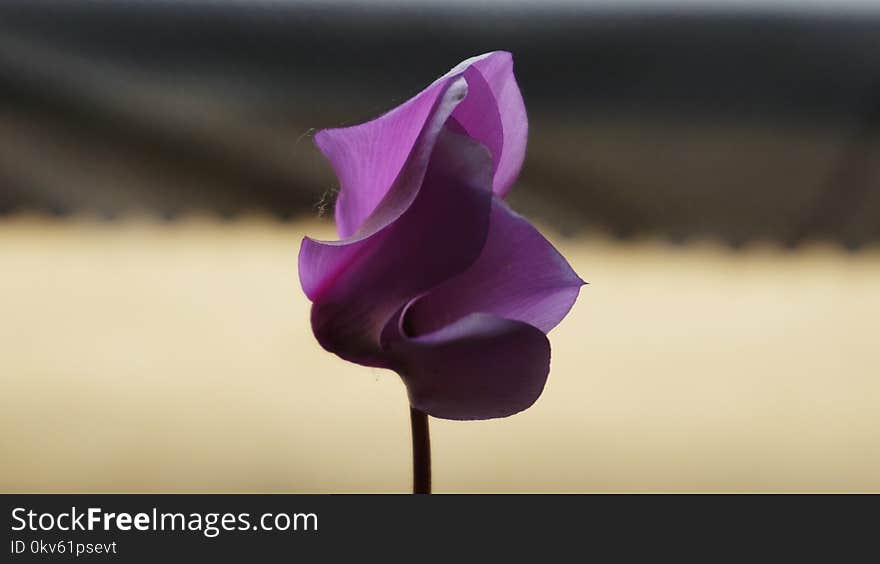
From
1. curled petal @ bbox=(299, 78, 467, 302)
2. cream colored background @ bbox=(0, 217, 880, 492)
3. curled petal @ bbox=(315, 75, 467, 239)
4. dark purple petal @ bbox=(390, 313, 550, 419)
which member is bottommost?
dark purple petal @ bbox=(390, 313, 550, 419)

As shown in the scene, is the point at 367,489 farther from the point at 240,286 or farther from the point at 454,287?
the point at 454,287

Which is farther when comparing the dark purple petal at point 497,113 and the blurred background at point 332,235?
the blurred background at point 332,235

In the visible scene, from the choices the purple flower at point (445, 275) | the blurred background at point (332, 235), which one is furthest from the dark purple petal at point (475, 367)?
the blurred background at point (332, 235)

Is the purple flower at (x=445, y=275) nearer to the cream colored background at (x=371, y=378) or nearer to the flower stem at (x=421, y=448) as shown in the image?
the flower stem at (x=421, y=448)

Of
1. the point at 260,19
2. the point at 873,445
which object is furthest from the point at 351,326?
the point at 873,445

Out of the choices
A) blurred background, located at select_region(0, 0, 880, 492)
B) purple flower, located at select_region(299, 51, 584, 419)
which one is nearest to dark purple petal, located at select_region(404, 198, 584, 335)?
purple flower, located at select_region(299, 51, 584, 419)

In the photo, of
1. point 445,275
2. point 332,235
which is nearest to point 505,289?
point 445,275

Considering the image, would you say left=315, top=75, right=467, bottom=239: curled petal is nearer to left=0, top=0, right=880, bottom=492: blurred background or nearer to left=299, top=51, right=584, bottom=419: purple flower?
left=299, top=51, right=584, bottom=419: purple flower
